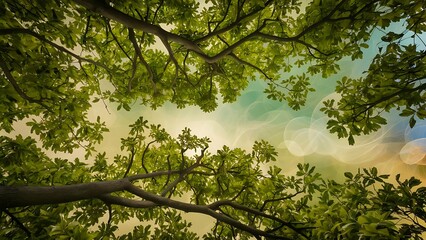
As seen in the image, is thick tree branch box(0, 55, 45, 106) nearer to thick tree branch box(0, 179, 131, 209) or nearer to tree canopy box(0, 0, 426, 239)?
tree canopy box(0, 0, 426, 239)

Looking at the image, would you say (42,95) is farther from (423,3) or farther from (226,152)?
(423,3)

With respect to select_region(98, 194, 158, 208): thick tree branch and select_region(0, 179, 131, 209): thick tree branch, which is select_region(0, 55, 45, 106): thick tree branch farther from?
select_region(98, 194, 158, 208): thick tree branch

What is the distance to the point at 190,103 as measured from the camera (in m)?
6.58

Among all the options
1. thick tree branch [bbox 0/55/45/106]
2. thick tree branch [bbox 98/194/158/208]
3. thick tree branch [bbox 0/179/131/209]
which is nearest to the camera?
thick tree branch [bbox 0/179/131/209]

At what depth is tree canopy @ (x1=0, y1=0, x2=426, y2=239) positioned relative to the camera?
2846mm

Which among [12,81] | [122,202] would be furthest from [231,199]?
[12,81]

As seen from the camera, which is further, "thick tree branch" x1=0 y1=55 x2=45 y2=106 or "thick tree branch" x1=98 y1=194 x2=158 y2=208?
"thick tree branch" x1=98 y1=194 x2=158 y2=208

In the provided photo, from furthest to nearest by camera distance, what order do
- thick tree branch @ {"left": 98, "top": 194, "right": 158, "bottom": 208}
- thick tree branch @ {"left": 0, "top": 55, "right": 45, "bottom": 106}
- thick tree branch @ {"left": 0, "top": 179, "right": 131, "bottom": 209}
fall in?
thick tree branch @ {"left": 98, "top": 194, "right": 158, "bottom": 208} → thick tree branch @ {"left": 0, "top": 55, "right": 45, "bottom": 106} → thick tree branch @ {"left": 0, "top": 179, "right": 131, "bottom": 209}

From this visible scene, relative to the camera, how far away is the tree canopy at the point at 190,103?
9.34ft

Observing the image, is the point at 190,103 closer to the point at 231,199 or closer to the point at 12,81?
the point at 231,199

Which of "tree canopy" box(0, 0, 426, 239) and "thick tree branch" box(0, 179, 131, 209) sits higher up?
"tree canopy" box(0, 0, 426, 239)

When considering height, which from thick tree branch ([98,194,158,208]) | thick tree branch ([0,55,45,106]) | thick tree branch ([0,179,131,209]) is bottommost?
thick tree branch ([0,179,131,209])

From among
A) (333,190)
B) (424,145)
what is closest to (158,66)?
(333,190)

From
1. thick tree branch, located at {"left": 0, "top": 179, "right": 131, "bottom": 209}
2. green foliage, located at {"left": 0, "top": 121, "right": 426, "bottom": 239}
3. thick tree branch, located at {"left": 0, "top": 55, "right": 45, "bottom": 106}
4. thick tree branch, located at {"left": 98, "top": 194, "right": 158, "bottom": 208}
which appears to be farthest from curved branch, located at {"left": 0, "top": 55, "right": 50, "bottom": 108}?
thick tree branch, located at {"left": 98, "top": 194, "right": 158, "bottom": 208}
